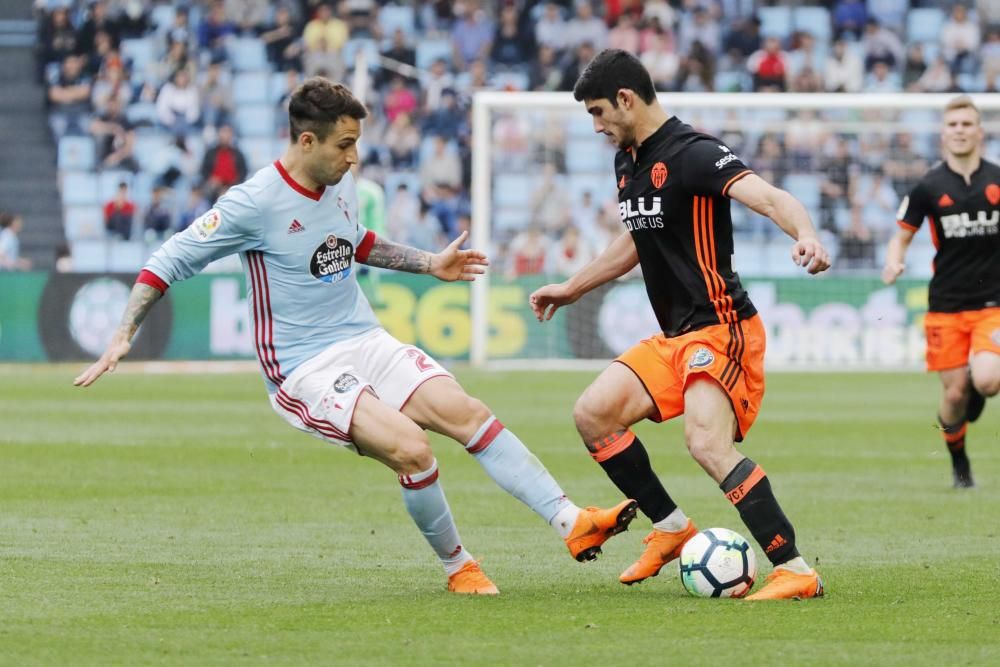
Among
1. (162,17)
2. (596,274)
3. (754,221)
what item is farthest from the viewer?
(162,17)

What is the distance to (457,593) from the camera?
7176mm

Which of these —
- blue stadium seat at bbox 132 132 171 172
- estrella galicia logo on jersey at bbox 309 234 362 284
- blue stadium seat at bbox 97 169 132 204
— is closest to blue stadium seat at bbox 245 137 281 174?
blue stadium seat at bbox 132 132 171 172

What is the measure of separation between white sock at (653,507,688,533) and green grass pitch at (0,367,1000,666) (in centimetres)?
26

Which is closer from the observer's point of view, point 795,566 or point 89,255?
point 795,566

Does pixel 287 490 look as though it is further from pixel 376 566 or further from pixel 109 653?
pixel 109 653

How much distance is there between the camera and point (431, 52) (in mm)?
30062

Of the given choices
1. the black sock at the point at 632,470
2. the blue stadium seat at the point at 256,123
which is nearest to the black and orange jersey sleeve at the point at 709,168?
the black sock at the point at 632,470

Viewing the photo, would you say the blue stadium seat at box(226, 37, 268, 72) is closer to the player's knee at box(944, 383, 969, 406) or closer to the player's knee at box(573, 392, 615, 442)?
the player's knee at box(944, 383, 969, 406)

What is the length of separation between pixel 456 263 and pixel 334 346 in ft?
2.23

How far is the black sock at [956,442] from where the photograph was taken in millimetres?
11797

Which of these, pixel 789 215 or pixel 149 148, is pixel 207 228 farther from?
pixel 149 148

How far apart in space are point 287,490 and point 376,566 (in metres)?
3.47

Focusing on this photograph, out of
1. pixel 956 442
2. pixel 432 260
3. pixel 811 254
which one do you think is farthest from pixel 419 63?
pixel 811 254

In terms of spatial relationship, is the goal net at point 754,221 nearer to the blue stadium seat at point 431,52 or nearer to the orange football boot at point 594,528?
the blue stadium seat at point 431,52
